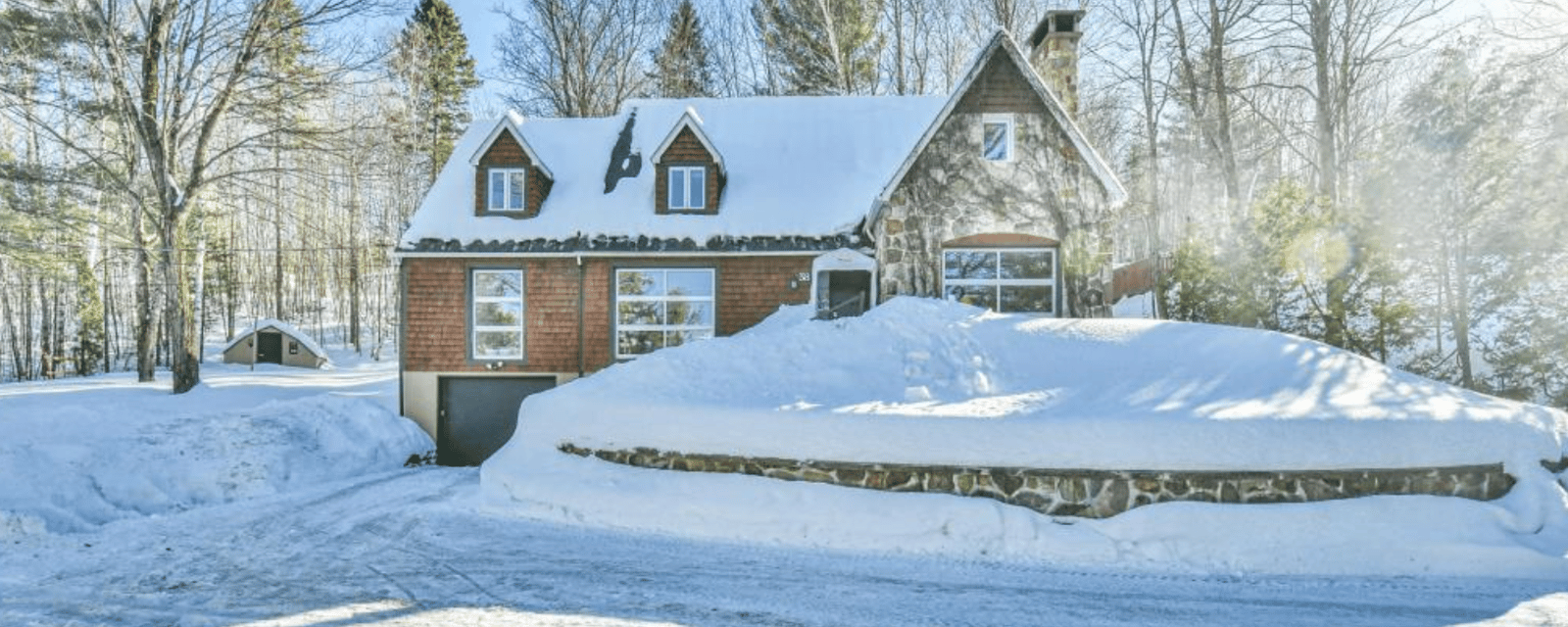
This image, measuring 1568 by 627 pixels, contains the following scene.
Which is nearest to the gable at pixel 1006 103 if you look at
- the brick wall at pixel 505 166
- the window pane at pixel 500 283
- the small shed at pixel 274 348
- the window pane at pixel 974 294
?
the window pane at pixel 974 294

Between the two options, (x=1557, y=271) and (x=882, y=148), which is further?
(x=882, y=148)

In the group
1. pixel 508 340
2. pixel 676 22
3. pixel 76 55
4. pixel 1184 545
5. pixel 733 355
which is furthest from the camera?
pixel 676 22

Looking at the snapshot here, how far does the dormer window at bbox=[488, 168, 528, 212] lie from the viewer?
1510 centimetres

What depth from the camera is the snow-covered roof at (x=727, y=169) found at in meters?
14.6

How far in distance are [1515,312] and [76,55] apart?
32.4 meters

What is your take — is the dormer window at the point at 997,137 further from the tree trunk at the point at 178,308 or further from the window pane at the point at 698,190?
the tree trunk at the point at 178,308

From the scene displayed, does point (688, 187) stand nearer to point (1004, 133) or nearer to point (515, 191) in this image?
point (515, 191)

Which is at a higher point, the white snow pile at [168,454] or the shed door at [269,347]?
the shed door at [269,347]

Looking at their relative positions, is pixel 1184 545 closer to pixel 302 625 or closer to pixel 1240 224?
pixel 302 625

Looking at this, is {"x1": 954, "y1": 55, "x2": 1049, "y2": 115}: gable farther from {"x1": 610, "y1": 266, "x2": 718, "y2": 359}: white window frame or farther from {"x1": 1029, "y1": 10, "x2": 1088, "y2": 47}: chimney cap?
{"x1": 610, "y1": 266, "x2": 718, "y2": 359}: white window frame

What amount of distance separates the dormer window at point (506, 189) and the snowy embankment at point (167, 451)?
4349 millimetres

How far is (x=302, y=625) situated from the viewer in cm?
553

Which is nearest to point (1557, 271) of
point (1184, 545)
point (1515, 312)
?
point (1515, 312)

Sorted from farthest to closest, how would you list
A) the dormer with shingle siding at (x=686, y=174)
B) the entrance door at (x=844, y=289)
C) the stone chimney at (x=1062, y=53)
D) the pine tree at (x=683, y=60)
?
the pine tree at (x=683, y=60), the stone chimney at (x=1062, y=53), the dormer with shingle siding at (x=686, y=174), the entrance door at (x=844, y=289)
